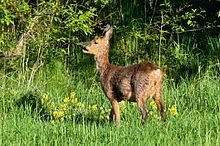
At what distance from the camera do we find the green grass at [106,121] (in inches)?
284

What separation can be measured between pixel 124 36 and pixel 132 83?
13.1 ft

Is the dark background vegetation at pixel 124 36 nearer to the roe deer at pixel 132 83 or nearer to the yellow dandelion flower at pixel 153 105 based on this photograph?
the roe deer at pixel 132 83

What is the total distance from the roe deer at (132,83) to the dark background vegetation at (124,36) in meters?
2.07

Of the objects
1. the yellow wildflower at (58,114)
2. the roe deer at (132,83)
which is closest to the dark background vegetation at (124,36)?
the roe deer at (132,83)

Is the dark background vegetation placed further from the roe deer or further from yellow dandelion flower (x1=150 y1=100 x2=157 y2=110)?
yellow dandelion flower (x1=150 y1=100 x2=157 y2=110)

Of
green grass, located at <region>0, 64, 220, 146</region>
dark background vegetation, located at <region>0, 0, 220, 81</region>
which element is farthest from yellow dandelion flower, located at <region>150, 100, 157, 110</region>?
dark background vegetation, located at <region>0, 0, 220, 81</region>

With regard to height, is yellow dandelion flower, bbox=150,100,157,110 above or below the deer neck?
below

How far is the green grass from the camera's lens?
722cm

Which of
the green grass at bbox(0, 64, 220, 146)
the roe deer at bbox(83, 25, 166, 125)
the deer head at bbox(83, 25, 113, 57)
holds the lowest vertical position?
the green grass at bbox(0, 64, 220, 146)

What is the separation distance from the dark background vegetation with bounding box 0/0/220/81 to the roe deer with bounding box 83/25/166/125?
207 cm

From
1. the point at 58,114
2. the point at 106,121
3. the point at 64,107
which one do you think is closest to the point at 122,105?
the point at 106,121

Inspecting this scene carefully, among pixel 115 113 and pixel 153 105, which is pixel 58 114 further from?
pixel 153 105

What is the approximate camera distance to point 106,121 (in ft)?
28.1

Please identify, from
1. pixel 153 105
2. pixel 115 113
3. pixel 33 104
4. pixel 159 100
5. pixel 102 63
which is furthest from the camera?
pixel 33 104
